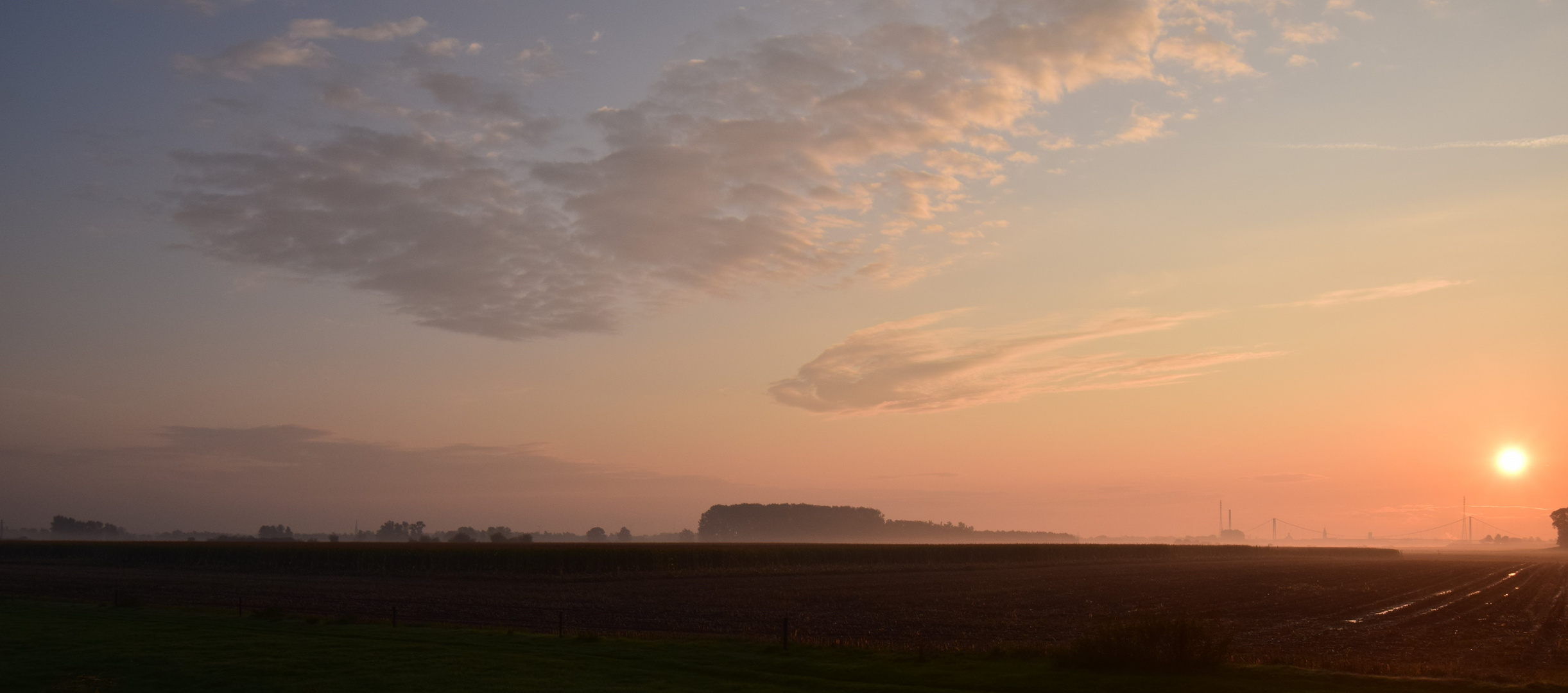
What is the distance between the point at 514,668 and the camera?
20828mm

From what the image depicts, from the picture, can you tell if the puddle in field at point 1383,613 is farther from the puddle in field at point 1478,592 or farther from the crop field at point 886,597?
the puddle in field at point 1478,592

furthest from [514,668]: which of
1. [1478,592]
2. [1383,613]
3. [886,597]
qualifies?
[1478,592]

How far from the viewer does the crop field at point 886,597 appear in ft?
91.4

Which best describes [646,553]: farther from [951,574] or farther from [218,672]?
[218,672]

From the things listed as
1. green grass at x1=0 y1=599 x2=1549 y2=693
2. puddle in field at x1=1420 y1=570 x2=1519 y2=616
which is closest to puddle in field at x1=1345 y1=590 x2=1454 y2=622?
puddle in field at x1=1420 y1=570 x2=1519 y2=616

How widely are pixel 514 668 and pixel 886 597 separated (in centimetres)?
2960

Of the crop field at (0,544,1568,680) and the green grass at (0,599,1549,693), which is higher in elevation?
the green grass at (0,599,1549,693)

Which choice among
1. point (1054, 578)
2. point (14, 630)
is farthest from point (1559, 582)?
point (14, 630)

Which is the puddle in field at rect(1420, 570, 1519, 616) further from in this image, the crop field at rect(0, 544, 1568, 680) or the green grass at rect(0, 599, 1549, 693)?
the green grass at rect(0, 599, 1549, 693)

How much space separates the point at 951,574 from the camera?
72625 millimetres

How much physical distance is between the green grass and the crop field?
2869 millimetres

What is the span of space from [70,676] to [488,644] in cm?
890

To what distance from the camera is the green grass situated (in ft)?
60.0

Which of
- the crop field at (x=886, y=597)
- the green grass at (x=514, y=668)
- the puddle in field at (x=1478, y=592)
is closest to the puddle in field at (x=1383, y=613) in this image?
the crop field at (x=886, y=597)
